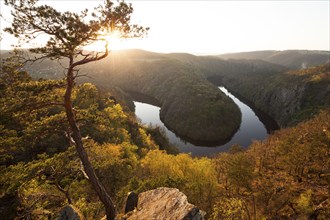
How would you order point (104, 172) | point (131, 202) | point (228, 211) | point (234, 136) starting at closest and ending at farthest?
point (131, 202) < point (228, 211) < point (104, 172) < point (234, 136)

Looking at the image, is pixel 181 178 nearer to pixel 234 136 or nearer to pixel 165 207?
pixel 165 207

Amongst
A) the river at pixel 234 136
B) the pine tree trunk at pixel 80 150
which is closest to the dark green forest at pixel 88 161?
the pine tree trunk at pixel 80 150

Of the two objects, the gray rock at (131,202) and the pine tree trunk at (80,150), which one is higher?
the pine tree trunk at (80,150)

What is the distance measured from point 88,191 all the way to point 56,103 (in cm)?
2373

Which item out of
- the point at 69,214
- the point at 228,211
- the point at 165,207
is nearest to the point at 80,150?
the point at 69,214

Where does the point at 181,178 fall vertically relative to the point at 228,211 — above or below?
above

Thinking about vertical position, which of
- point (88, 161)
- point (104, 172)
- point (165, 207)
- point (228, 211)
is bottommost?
point (104, 172)

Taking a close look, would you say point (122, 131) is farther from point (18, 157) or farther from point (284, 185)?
point (284, 185)

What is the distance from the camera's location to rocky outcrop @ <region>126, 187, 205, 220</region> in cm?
1455

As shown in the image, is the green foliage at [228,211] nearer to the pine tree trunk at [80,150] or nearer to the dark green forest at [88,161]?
the dark green forest at [88,161]

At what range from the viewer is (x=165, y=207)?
1580 centimetres

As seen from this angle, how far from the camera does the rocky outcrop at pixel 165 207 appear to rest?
14.5 meters

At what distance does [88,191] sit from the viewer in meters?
37.0

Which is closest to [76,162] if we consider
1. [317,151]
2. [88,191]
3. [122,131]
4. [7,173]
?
→ [7,173]
